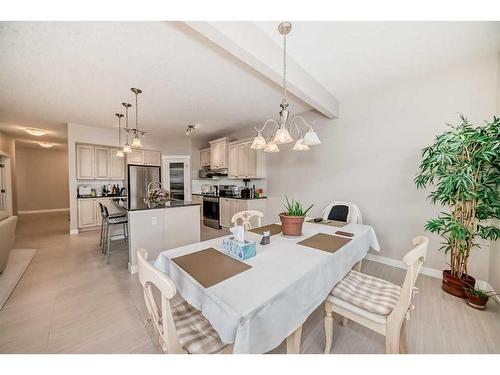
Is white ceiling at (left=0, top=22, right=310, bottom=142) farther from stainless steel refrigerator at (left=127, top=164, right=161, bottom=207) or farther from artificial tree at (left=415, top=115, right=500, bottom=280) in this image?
artificial tree at (left=415, top=115, right=500, bottom=280)

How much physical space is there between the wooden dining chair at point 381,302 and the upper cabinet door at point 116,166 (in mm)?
5831

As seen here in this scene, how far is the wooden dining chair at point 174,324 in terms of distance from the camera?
0.79 meters

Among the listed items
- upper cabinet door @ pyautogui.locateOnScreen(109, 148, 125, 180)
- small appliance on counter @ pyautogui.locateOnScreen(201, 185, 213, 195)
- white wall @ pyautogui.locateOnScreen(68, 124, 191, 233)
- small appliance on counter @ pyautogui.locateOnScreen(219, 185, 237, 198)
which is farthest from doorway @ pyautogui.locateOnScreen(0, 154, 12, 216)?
small appliance on counter @ pyautogui.locateOnScreen(219, 185, 237, 198)

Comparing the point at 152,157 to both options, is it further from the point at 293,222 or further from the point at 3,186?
the point at 293,222

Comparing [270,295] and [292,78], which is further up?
[292,78]

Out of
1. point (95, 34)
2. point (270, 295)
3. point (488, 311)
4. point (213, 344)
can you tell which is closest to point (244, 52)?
point (95, 34)

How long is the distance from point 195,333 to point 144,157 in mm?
5401

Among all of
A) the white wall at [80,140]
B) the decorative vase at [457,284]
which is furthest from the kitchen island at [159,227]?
the decorative vase at [457,284]

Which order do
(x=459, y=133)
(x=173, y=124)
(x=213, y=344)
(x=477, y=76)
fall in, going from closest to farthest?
(x=213, y=344)
(x=459, y=133)
(x=477, y=76)
(x=173, y=124)

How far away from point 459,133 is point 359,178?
1294 millimetres

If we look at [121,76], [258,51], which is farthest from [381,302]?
[121,76]

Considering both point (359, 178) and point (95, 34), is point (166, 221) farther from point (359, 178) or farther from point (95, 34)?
point (359, 178)

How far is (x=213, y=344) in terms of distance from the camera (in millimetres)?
933
